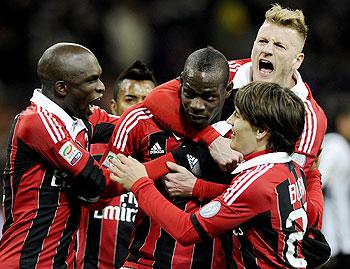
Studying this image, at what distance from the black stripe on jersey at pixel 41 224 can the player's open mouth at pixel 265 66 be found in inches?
57.8

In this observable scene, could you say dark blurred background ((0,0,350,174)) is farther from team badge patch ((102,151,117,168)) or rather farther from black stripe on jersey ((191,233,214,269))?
black stripe on jersey ((191,233,214,269))

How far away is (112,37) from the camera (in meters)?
11.1

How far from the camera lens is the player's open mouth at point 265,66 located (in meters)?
4.94

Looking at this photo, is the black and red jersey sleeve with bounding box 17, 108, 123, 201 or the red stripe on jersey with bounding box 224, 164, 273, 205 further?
the black and red jersey sleeve with bounding box 17, 108, 123, 201

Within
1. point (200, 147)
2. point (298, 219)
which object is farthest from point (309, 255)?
point (200, 147)

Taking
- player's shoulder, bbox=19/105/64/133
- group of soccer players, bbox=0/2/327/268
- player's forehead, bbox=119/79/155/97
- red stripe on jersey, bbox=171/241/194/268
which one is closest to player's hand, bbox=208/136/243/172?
group of soccer players, bbox=0/2/327/268

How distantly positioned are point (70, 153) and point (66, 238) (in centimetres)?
52

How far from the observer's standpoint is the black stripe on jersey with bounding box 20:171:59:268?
4.34 metres

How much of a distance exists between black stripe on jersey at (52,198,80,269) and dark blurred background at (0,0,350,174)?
5893 millimetres

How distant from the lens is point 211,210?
3.97 meters

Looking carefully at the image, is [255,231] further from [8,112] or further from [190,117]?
[8,112]

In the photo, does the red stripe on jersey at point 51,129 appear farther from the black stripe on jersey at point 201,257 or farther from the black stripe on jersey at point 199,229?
the black stripe on jersey at point 201,257

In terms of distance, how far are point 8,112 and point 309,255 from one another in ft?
22.3


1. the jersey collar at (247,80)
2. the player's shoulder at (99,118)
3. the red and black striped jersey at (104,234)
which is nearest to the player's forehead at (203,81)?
the jersey collar at (247,80)
